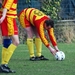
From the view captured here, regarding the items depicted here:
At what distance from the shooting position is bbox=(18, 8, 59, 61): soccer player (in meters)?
10.9

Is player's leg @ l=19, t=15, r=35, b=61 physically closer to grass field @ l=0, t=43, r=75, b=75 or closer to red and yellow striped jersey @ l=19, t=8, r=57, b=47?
red and yellow striped jersey @ l=19, t=8, r=57, b=47

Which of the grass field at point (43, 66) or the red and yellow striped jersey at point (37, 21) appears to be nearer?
the grass field at point (43, 66)

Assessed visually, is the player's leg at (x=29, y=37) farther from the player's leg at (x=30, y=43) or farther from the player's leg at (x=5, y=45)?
the player's leg at (x=5, y=45)

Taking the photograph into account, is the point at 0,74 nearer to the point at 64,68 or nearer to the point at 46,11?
the point at 64,68

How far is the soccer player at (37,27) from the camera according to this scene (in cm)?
1088

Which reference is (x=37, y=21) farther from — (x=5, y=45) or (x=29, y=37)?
(x=5, y=45)

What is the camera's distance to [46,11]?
63.8 ft

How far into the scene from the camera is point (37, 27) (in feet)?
35.9

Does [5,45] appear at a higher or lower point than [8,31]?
lower

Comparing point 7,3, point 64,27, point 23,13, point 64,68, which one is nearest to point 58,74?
point 64,68

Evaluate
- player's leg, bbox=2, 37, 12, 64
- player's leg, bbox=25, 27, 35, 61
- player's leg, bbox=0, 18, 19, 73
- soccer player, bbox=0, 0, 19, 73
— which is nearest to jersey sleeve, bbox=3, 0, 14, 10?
soccer player, bbox=0, 0, 19, 73

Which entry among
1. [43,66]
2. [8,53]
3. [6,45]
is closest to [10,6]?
[6,45]

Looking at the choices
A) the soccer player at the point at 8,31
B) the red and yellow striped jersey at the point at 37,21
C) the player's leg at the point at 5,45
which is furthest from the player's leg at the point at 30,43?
the soccer player at the point at 8,31

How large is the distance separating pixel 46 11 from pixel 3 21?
34.7 ft
